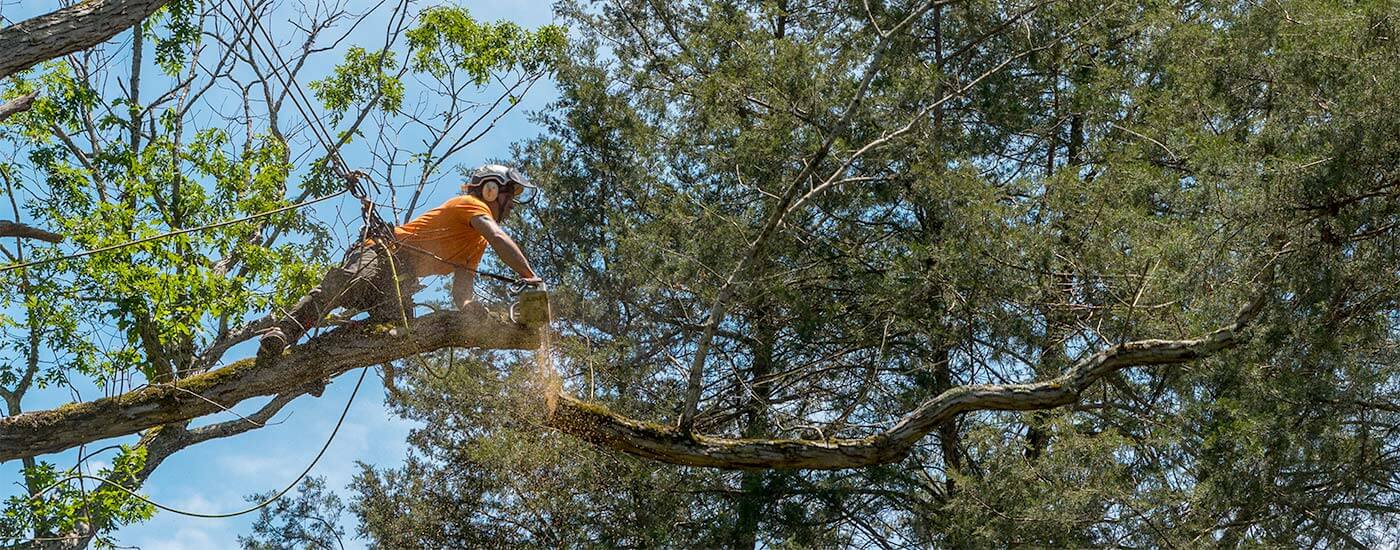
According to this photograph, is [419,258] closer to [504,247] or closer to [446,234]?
[446,234]

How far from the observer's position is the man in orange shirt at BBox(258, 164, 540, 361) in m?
6.77

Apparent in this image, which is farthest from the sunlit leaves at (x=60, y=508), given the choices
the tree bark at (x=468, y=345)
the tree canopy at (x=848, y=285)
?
the tree bark at (x=468, y=345)

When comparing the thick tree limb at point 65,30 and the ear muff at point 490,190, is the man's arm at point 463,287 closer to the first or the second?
the ear muff at point 490,190

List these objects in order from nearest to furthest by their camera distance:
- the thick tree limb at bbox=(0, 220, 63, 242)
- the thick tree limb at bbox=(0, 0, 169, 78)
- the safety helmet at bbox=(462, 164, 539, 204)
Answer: the thick tree limb at bbox=(0, 0, 169, 78) < the safety helmet at bbox=(462, 164, 539, 204) < the thick tree limb at bbox=(0, 220, 63, 242)

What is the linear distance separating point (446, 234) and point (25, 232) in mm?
5510

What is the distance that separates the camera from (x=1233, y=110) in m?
9.09

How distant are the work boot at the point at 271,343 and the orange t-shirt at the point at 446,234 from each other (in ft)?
2.23

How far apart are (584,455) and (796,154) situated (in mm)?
2998

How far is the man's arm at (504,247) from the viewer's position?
6.56 meters

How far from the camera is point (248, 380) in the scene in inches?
266

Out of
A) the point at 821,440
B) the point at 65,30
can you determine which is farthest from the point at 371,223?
the point at 821,440

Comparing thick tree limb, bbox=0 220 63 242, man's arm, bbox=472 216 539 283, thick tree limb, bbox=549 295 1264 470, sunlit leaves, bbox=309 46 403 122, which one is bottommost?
thick tree limb, bbox=549 295 1264 470

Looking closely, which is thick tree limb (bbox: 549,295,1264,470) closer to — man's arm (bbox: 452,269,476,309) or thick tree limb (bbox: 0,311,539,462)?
thick tree limb (bbox: 0,311,539,462)

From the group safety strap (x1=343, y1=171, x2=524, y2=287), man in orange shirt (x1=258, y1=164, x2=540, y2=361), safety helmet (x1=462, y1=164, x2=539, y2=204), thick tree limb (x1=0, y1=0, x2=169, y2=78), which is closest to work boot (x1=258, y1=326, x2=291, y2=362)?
man in orange shirt (x1=258, y1=164, x2=540, y2=361)
